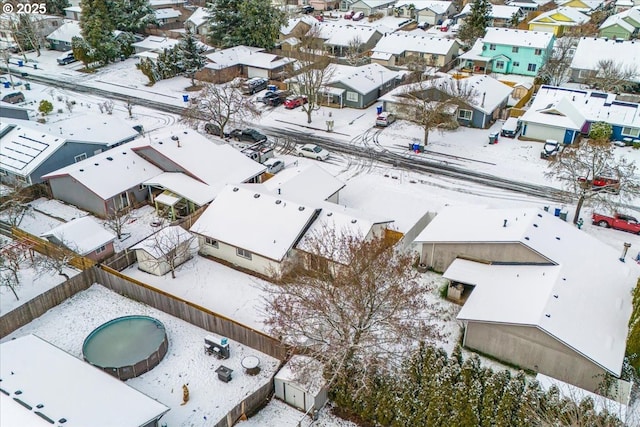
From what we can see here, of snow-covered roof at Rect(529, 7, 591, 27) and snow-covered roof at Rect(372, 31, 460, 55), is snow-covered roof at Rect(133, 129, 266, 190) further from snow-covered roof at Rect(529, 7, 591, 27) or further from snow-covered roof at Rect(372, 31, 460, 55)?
snow-covered roof at Rect(529, 7, 591, 27)

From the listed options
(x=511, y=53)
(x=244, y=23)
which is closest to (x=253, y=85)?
(x=244, y=23)

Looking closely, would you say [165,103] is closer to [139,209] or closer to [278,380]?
[139,209]

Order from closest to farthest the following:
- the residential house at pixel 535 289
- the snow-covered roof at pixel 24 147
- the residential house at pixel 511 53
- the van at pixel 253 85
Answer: the residential house at pixel 535 289 < the snow-covered roof at pixel 24 147 < the van at pixel 253 85 < the residential house at pixel 511 53

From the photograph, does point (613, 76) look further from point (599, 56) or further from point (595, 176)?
point (595, 176)

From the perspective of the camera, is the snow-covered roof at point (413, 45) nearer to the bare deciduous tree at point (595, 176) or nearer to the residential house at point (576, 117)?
the residential house at point (576, 117)

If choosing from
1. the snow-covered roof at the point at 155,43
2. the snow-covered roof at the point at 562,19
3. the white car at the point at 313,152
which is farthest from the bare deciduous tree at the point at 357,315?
the snow-covered roof at the point at 562,19

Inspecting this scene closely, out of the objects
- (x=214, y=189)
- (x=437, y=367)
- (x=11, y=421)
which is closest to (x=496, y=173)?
(x=214, y=189)
